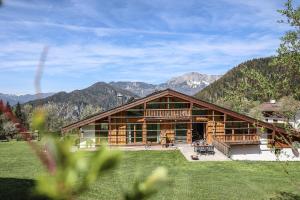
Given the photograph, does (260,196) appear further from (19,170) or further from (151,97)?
(151,97)

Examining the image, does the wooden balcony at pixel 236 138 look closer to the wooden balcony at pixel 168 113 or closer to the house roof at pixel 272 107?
the wooden balcony at pixel 168 113

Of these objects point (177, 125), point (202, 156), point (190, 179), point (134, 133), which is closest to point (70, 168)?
point (190, 179)

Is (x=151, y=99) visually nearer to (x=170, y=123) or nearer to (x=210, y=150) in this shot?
(x=170, y=123)

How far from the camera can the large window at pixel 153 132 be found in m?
33.0

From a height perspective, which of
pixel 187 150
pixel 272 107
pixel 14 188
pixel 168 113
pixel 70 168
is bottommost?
pixel 14 188

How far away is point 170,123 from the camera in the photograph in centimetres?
3322

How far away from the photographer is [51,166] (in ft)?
2.10

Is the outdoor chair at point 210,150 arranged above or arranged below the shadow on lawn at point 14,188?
above

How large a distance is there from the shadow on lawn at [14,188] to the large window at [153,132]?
15.9 m

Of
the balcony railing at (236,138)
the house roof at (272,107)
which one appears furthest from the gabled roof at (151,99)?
the house roof at (272,107)

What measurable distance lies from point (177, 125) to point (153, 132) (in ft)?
6.86

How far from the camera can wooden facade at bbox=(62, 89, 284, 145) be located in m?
32.4

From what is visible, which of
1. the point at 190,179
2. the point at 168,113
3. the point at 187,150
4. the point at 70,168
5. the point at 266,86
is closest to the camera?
the point at 70,168

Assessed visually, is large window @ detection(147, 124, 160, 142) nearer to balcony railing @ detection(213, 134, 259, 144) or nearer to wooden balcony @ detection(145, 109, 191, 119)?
wooden balcony @ detection(145, 109, 191, 119)
